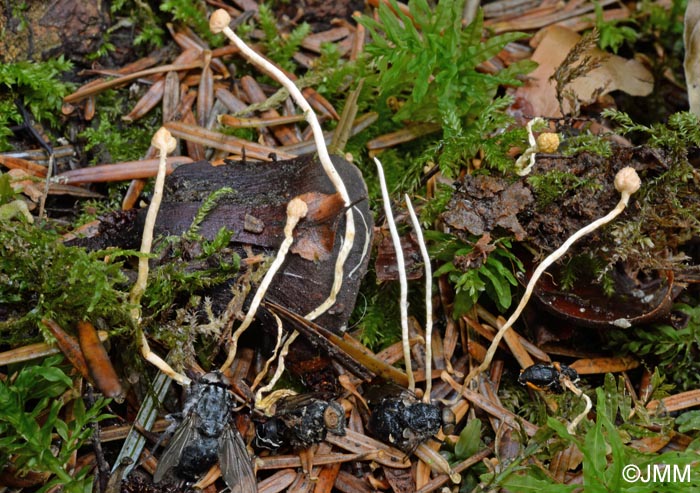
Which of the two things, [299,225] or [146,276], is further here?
[299,225]

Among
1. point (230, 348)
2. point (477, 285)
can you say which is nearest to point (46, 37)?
point (230, 348)

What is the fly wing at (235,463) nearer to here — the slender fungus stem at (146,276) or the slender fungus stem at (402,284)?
the slender fungus stem at (146,276)

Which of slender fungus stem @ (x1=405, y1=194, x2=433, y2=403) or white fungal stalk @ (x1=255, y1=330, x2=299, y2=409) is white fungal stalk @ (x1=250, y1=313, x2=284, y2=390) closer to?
white fungal stalk @ (x1=255, y1=330, x2=299, y2=409)

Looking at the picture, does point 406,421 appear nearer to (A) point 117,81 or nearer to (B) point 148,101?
(B) point 148,101

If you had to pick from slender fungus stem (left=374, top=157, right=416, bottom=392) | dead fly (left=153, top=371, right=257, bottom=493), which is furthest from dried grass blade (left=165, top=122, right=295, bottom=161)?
dead fly (left=153, top=371, right=257, bottom=493)

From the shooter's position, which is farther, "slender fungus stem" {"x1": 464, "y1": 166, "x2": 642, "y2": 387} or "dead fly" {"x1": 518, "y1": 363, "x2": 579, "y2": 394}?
"dead fly" {"x1": 518, "y1": 363, "x2": 579, "y2": 394}

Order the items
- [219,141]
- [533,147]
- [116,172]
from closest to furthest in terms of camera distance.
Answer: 1. [533,147]
2. [116,172]
3. [219,141]

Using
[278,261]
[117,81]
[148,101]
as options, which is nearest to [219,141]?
[148,101]
